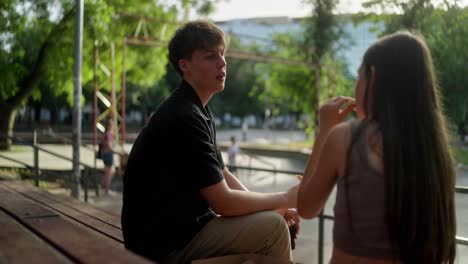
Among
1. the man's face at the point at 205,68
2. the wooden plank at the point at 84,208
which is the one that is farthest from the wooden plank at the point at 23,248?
the man's face at the point at 205,68

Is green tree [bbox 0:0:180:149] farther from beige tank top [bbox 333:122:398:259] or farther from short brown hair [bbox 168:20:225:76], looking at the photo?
beige tank top [bbox 333:122:398:259]

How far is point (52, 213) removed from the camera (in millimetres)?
3025

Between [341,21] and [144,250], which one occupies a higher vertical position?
[341,21]

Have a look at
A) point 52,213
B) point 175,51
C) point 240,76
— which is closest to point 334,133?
point 175,51

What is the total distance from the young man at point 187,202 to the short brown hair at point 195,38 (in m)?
0.22

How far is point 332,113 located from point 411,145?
37cm

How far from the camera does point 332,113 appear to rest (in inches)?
72.3

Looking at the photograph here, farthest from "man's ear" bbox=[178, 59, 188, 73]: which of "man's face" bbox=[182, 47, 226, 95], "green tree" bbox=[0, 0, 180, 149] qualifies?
"green tree" bbox=[0, 0, 180, 149]

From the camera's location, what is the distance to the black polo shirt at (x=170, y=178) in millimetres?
2000

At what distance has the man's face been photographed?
2.24 m

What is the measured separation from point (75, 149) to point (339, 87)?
19.2 meters

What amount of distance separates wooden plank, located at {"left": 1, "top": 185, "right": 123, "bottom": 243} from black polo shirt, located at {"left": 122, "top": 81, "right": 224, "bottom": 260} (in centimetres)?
62

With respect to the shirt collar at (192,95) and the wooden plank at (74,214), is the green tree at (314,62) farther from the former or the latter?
the shirt collar at (192,95)

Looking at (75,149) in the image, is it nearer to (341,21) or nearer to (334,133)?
(334,133)
